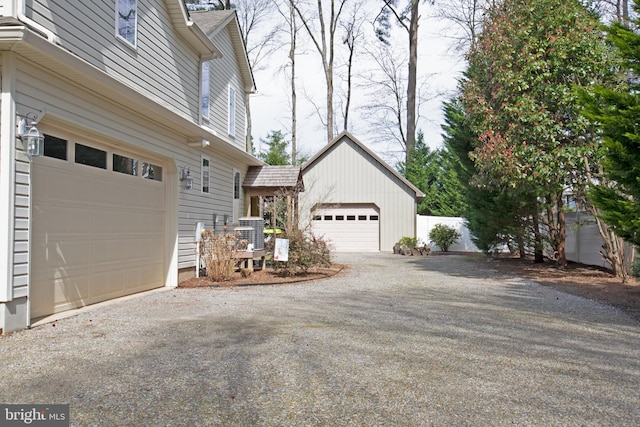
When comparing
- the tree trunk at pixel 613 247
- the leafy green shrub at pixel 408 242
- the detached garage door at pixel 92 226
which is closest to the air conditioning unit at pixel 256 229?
the detached garage door at pixel 92 226

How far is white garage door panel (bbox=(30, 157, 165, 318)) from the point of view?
6.12m

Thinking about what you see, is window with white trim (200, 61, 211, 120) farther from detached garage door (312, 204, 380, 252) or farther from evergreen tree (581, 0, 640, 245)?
detached garage door (312, 204, 380, 252)

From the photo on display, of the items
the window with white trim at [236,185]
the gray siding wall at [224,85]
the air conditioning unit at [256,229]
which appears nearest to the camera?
the air conditioning unit at [256,229]

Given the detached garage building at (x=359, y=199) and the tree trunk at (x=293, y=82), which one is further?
the tree trunk at (x=293, y=82)

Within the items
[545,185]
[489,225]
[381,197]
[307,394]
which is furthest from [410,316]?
[381,197]

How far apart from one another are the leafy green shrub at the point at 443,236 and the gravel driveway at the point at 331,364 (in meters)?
15.3

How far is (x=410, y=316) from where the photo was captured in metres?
6.65

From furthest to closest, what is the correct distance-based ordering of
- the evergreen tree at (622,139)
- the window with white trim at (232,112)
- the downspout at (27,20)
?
1. the window with white trim at (232,112)
2. the evergreen tree at (622,139)
3. the downspout at (27,20)

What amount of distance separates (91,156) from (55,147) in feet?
2.78

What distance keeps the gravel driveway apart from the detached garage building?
1439 cm

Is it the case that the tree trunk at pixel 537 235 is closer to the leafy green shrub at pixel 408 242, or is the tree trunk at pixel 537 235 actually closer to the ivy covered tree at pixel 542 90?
the ivy covered tree at pixel 542 90

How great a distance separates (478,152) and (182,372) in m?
9.52

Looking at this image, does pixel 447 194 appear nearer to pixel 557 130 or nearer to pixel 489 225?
pixel 489 225

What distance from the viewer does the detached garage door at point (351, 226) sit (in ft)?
73.1
